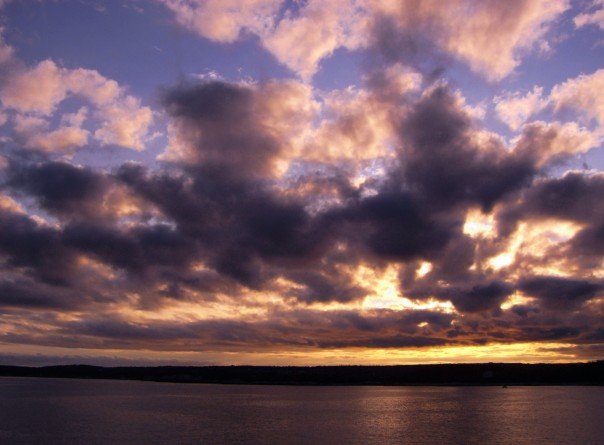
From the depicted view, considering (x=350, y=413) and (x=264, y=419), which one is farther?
(x=350, y=413)

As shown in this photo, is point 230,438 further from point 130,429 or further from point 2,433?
point 2,433

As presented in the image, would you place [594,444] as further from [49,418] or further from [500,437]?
[49,418]

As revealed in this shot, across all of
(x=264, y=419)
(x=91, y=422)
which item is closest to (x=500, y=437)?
(x=264, y=419)

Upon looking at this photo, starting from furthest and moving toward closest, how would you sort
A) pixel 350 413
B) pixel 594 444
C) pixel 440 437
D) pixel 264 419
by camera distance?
pixel 350 413, pixel 264 419, pixel 440 437, pixel 594 444

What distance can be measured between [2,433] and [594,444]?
222 ft

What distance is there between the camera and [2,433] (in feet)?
224

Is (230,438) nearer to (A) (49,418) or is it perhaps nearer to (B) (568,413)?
(A) (49,418)

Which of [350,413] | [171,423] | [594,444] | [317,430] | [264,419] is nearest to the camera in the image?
[594,444]

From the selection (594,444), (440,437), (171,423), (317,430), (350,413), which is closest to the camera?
(594,444)

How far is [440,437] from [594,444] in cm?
1586

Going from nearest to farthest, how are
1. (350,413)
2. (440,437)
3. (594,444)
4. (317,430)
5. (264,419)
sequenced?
1. (594,444)
2. (440,437)
3. (317,430)
4. (264,419)
5. (350,413)

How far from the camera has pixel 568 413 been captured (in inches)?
4058

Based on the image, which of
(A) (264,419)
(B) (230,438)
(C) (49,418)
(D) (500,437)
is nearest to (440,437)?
(D) (500,437)

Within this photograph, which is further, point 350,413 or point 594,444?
point 350,413
